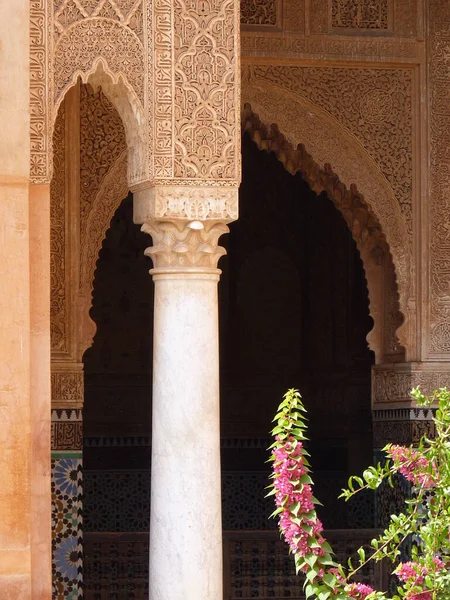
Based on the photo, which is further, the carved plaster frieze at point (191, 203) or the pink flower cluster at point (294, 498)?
the carved plaster frieze at point (191, 203)

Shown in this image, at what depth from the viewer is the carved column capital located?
20.5 ft

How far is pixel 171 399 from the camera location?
6.21 meters

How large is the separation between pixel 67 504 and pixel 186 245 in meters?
2.47

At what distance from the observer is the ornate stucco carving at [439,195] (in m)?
8.46

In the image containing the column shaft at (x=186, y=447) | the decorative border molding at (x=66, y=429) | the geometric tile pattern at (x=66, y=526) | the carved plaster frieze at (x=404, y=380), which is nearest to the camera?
the column shaft at (x=186, y=447)

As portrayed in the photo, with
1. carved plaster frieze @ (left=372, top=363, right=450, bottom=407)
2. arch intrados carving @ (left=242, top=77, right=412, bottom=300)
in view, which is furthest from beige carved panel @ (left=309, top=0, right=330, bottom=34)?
carved plaster frieze @ (left=372, top=363, right=450, bottom=407)

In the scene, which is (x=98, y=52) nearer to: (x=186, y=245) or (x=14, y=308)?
(x=186, y=245)

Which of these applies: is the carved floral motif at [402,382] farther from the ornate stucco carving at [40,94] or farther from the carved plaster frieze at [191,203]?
the ornate stucco carving at [40,94]

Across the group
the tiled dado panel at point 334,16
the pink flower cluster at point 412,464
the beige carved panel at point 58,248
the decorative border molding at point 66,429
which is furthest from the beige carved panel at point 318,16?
the pink flower cluster at point 412,464

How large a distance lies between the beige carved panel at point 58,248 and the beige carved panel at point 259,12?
1.22 m

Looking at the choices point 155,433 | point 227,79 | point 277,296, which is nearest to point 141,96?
point 227,79

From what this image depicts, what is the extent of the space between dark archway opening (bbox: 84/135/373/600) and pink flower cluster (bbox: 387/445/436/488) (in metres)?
7.11

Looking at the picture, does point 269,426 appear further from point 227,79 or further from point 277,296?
point 227,79

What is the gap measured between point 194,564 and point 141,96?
2074 mm
